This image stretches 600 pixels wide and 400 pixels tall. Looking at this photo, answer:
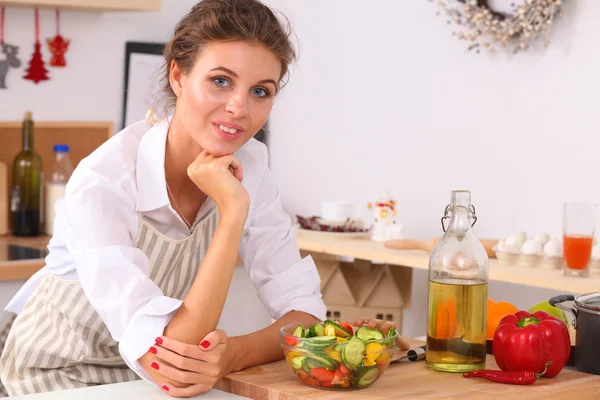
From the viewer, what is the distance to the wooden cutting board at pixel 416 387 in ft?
4.54

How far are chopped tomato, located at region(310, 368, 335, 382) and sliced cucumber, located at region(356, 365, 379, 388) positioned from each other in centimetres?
4

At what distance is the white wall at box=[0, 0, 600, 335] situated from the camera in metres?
2.95

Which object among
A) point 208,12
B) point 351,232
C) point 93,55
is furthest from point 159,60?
point 208,12

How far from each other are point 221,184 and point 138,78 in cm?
230

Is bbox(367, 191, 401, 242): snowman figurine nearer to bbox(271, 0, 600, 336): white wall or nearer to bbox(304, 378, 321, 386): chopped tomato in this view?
bbox(271, 0, 600, 336): white wall

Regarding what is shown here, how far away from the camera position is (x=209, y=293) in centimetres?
152

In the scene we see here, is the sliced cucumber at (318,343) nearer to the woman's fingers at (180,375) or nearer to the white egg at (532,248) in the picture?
the woman's fingers at (180,375)

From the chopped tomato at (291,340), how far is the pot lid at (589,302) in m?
0.48

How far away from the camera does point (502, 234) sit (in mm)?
3137

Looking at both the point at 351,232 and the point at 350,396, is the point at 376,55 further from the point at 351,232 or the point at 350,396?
the point at 350,396

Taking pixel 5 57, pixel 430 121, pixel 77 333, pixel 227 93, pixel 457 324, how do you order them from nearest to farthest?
pixel 457 324, pixel 227 93, pixel 77 333, pixel 430 121, pixel 5 57

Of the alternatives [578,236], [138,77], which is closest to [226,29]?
[578,236]

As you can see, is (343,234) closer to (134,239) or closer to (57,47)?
(57,47)

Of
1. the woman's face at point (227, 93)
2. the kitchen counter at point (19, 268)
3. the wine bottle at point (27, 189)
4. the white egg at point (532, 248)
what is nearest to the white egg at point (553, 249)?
the white egg at point (532, 248)
